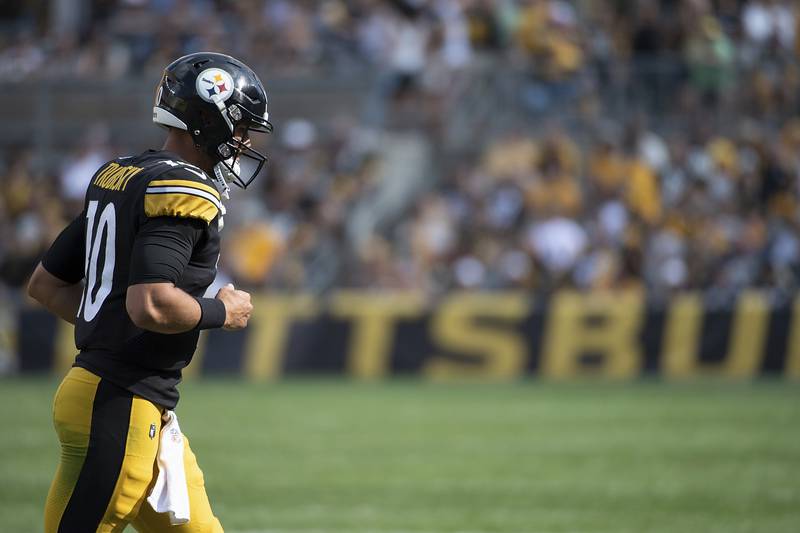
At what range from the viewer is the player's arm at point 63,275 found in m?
4.23

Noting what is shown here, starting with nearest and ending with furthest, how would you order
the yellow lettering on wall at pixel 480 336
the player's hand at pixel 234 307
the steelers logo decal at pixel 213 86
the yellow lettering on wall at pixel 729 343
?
the player's hand at pixel 234 307, the steelers logo decal at pixel 213 86, the yellow lettering on wall at pixel 729 343, the yellow lettering on wall at pixel 480 336

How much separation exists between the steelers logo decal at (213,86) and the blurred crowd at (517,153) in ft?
42.4

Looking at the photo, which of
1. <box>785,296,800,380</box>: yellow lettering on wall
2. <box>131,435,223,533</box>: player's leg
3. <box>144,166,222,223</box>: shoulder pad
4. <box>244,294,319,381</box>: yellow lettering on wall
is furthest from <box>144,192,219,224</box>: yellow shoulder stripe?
<box>785,296,800,380</box>: yellow lettering on wall

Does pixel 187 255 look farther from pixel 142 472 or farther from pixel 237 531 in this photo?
pixel 237 531

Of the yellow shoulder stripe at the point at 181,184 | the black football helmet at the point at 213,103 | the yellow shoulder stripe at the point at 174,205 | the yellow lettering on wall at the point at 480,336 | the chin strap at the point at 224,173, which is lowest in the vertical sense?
the yellow shoulder stripe at the point at 174,205

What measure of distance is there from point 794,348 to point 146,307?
543 inches

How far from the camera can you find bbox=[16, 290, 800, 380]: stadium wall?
16.2m

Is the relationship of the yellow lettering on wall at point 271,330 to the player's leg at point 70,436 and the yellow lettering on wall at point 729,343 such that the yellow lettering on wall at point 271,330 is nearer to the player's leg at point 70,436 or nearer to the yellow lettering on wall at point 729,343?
the yellow lettering on wall at point 729,343

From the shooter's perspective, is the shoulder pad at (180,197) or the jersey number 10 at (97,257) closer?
the shoulder pad at (180,197)

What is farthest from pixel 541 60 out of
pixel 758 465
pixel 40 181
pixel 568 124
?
pixel 758 465

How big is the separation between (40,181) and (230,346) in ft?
14.7

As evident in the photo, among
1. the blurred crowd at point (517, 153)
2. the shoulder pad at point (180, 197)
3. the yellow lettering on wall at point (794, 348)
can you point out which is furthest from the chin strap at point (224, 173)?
the yellow lettering on wall at point (794, 348)

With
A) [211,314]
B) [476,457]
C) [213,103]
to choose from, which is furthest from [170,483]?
[476,457]

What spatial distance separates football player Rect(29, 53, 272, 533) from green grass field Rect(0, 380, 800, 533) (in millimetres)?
3192
